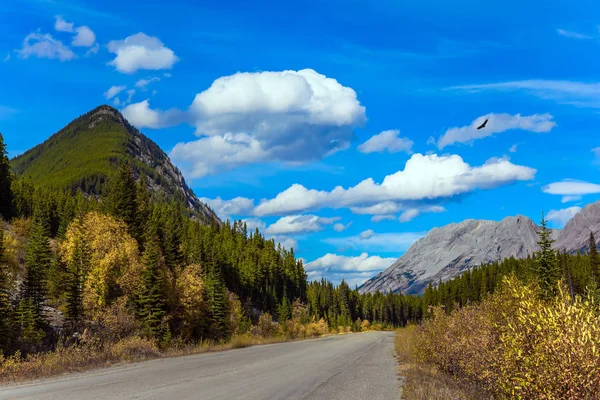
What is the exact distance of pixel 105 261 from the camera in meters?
39.8

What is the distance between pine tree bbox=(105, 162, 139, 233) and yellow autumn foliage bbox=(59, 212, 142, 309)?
1538 cm

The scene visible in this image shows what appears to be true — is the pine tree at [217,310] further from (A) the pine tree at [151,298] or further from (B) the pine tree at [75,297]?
(B) the pine tree at [75,297]

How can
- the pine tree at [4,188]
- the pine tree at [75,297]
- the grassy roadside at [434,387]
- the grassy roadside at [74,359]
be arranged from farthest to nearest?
the pine tree at [4,188], the pine tree at [75,297], the grassy roadside at [74,359], the grassy roadside at [434,387]

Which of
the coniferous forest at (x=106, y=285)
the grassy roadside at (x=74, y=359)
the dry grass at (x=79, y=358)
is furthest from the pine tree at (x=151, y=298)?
the grassy roadside at (x=74, y=359)

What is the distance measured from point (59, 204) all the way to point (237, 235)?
7744 cm

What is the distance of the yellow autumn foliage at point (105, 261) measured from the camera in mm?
38594

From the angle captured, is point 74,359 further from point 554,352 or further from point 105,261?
point 554,352

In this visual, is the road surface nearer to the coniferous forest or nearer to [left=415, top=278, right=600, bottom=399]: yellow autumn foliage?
[left=415, top=278, right=600, bottom=399]: yellow autumn foliage

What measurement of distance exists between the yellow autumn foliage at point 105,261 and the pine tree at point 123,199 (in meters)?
15.4

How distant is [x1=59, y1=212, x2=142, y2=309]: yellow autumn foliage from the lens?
38.6 metres

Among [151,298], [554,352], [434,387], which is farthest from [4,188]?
[554,352]

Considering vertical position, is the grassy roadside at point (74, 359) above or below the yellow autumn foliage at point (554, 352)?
below

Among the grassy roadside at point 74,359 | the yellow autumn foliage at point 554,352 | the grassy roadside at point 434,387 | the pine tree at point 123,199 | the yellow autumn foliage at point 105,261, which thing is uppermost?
the pine tree at point 123,199

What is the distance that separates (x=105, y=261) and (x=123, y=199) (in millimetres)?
25351
